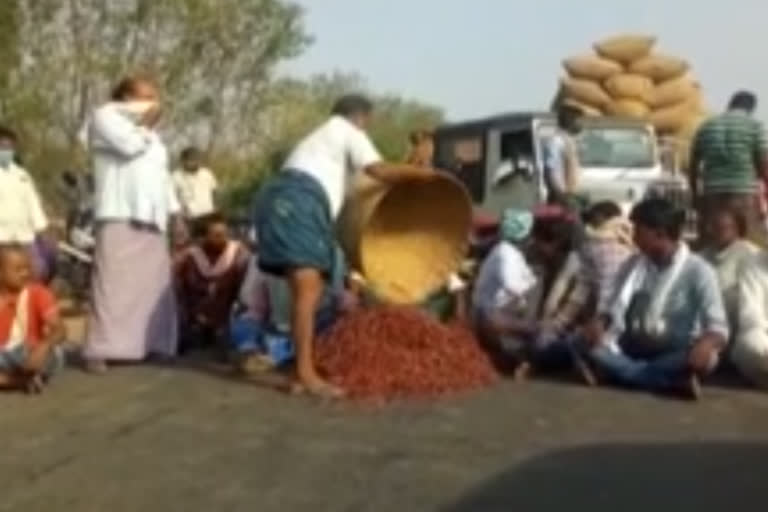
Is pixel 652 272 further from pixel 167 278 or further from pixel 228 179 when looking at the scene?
pixel 228 179

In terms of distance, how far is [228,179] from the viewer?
35406mm

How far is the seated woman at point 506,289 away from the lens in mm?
9648

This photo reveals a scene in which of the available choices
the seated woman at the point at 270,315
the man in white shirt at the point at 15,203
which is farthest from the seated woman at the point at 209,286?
the man in white shirt at the point at 15,203

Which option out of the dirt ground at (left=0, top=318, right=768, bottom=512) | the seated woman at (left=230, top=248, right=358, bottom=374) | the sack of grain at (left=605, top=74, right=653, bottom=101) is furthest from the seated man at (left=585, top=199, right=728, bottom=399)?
the sack of grain at (left=605, top=74, right=653, bottom=101)

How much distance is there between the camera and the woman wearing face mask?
11.1 m

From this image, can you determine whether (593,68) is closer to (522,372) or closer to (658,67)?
(658,67)

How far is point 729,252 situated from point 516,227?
1295 mm

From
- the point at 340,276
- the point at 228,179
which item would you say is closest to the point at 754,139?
the point at 340,276

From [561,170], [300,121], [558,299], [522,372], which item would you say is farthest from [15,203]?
[300,121]

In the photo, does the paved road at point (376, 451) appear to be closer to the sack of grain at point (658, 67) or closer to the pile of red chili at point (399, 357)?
the pile of red chili at point (399, 357)

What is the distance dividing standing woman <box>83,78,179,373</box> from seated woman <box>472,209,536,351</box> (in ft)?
5.86

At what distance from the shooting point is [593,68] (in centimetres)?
2683

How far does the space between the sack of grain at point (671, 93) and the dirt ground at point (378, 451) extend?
1868 centimetres

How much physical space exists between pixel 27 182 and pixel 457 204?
9.93 ft
